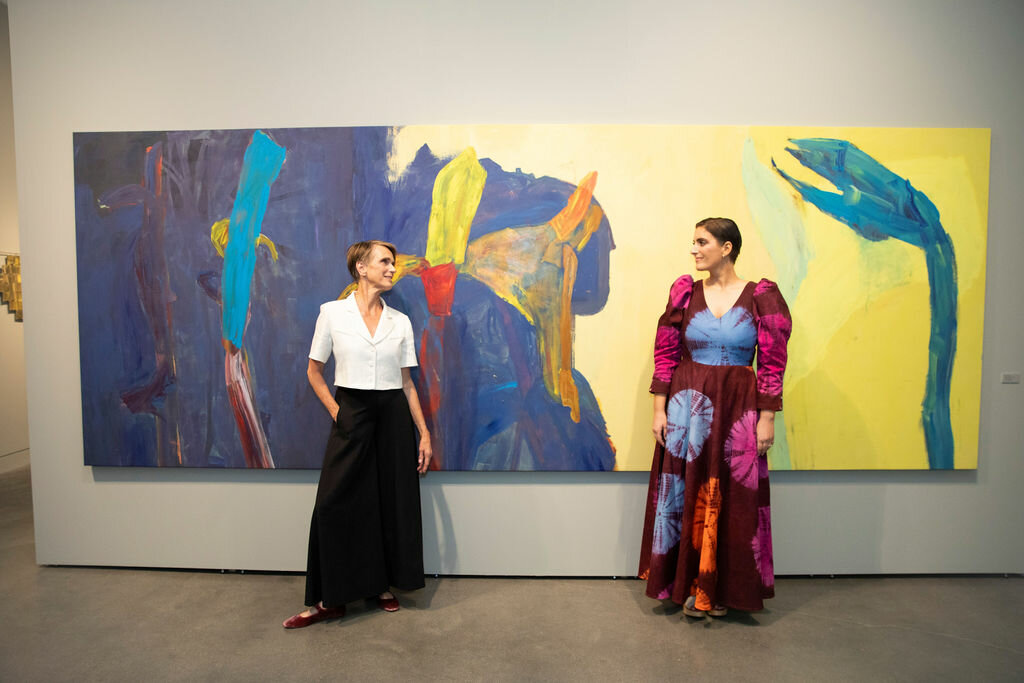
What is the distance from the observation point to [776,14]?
2838mm

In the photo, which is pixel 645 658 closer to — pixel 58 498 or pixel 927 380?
pixel 927 380

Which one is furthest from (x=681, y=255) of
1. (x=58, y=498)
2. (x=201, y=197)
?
(x=58, y=498)

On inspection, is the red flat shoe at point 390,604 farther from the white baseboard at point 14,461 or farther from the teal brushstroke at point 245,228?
the white baseboard at point 14,461

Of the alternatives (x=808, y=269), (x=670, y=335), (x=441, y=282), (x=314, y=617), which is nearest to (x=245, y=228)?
(x=441, y=282)

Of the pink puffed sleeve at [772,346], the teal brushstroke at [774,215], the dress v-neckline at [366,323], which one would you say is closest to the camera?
the pink puffed sleeve at [772,346]

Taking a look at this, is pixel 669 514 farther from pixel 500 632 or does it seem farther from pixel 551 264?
pixel 551 264

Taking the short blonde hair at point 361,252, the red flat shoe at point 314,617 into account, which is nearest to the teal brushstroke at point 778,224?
the short blonde hair at point 361,252

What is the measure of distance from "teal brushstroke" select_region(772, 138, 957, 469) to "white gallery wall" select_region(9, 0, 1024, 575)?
8.3 inches

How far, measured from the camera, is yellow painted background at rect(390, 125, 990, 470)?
2.79m

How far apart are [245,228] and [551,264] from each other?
1542 mm

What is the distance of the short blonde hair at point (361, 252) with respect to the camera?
8.34 feet

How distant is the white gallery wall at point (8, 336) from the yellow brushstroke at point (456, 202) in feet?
14.1

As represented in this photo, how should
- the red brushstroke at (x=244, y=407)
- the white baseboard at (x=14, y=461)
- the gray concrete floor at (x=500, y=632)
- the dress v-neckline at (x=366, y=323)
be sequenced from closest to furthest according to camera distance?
the gray concrete floor at (x=500, y=632), the dress v-neckline at (x=366, y=323), the red brushstroke at (x=244, y=407), the white baseboard at (x=14, y=461)

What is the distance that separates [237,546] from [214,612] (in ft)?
1.42
